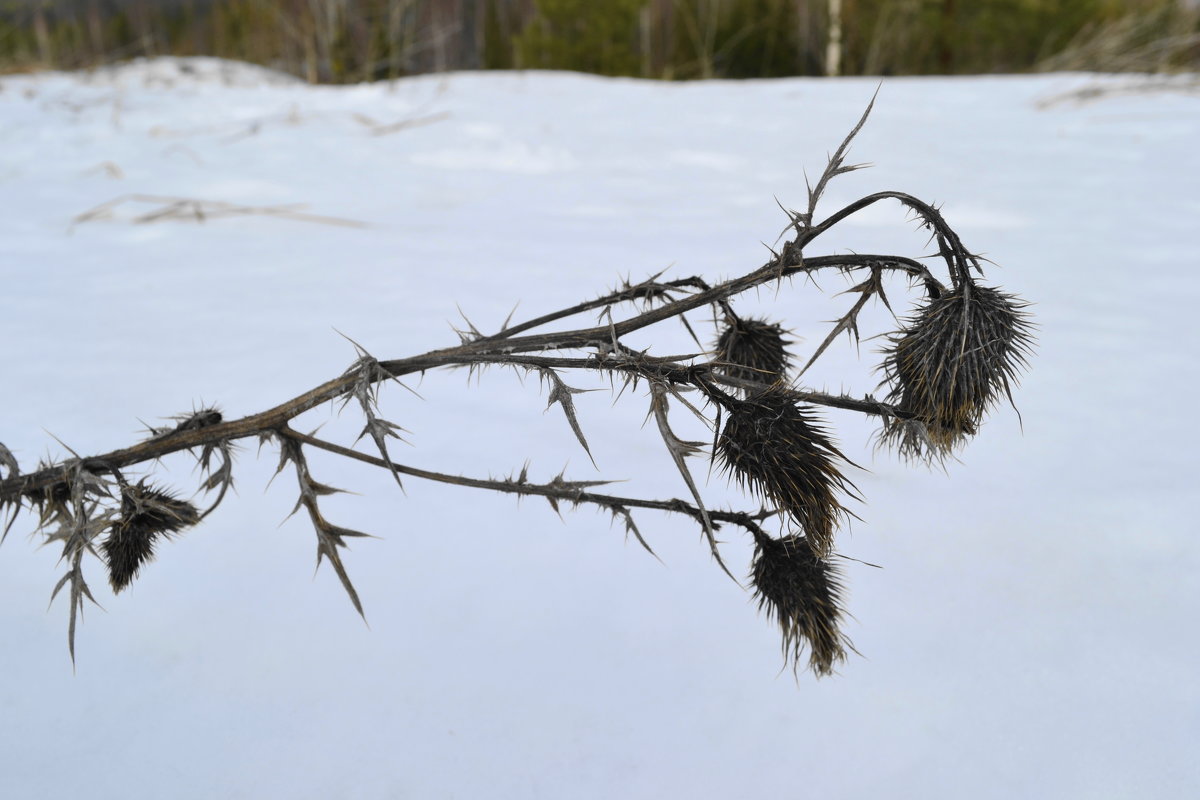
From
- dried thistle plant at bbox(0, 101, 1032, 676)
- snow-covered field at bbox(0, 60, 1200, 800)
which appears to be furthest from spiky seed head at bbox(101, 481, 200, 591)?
snow-covered field at bbox(0, 60, 1200, 800)

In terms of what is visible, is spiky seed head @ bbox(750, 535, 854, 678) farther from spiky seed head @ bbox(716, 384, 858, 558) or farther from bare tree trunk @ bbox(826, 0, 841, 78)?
bare tree trunk @ bbox(826, 0, 841, 78)

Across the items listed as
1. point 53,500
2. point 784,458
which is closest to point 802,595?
point 784,458

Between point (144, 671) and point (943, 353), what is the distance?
1087 mm

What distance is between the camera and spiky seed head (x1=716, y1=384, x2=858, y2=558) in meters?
0.79

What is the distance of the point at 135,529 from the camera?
1029mm

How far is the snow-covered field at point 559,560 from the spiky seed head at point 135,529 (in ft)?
0.74

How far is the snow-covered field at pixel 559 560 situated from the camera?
1.07 m

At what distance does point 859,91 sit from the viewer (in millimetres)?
5934

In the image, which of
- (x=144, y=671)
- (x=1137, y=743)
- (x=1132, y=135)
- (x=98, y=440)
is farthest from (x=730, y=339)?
(x=1132, y=135)

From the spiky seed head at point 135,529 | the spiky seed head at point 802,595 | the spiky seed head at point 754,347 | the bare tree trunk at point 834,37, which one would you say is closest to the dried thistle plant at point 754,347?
the spiky seed head at point 754,347

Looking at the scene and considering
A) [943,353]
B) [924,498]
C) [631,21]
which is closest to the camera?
[943,353]

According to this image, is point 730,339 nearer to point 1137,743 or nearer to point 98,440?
point 1137,743

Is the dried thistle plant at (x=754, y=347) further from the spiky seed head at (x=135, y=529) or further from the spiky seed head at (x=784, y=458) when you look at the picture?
the spiky seed head at (x=135, y=529)

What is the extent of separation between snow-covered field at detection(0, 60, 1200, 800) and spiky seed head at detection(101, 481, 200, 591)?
0.23 m
